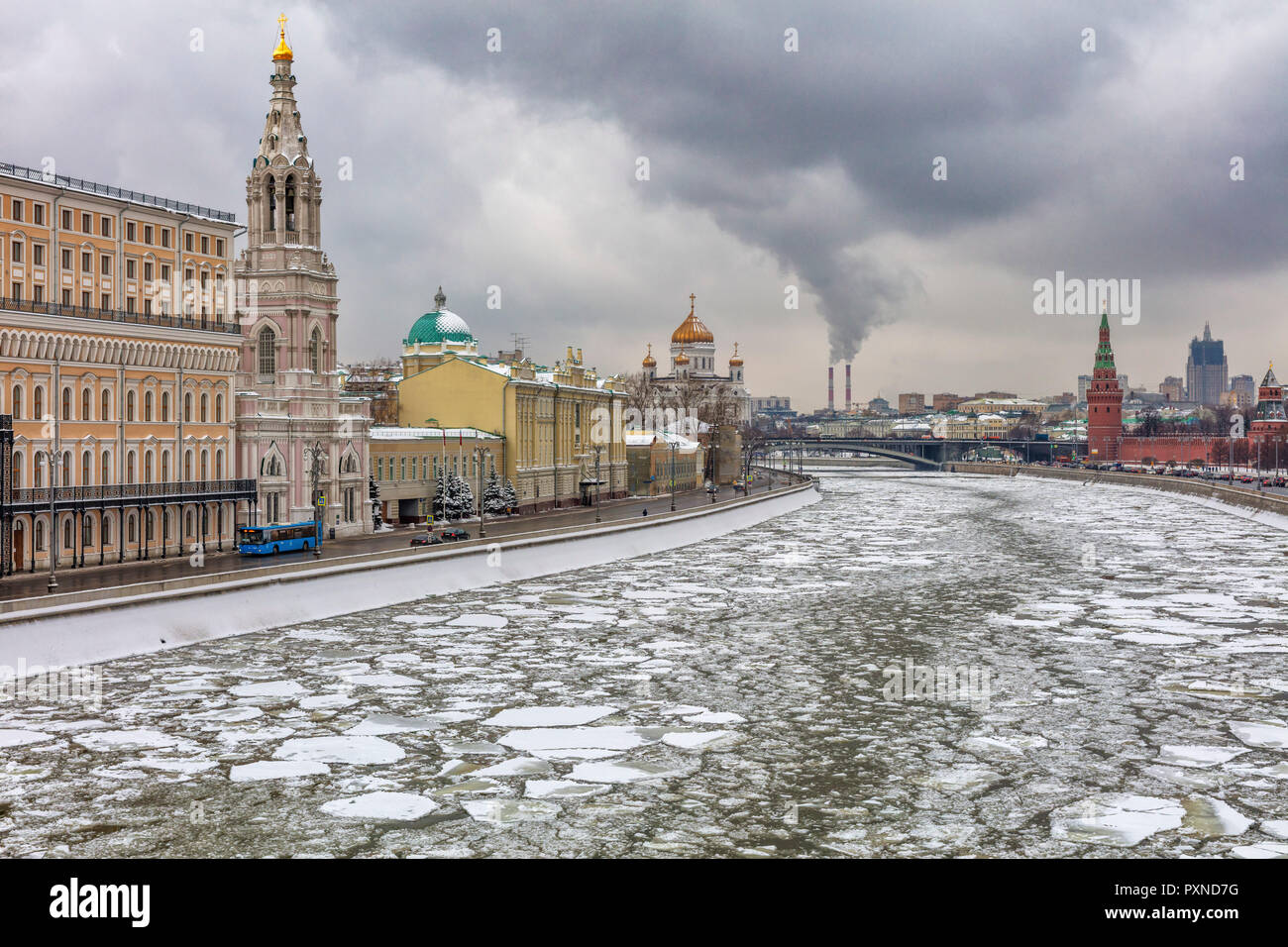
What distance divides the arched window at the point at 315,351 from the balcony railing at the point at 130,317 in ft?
15.0

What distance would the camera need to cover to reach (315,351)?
59.7m

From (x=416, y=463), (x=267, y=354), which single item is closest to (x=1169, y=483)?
(x=416, y=463)

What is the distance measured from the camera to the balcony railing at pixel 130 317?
44.6 meters

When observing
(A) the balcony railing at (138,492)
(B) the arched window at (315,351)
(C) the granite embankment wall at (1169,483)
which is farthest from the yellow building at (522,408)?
(C) the granite embankment wall at (1169,483)

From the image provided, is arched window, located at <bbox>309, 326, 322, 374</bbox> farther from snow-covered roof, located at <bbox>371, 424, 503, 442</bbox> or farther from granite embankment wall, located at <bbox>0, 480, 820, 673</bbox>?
granite embankment wall, located at <bbox>0, 480, 820, 673</bbox>

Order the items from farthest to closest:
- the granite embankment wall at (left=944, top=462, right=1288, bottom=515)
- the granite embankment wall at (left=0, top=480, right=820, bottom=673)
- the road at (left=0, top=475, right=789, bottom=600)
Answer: the granite embankment wall at (left=944, top=462, right=1288, bottom=515)
the road at (left=0, top=475, right=789, bottom=600)
the granite embankment wall at (left=0, top=480, right=820, bottom=673)

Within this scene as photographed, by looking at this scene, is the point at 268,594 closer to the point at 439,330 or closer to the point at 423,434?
the point at 423,434

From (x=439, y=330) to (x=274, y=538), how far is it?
41.4 m

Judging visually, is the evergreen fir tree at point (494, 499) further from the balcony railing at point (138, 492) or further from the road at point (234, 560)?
the balcony railing at point (138, 492)

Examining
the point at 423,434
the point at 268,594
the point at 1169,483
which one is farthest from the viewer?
the point at 1169,483

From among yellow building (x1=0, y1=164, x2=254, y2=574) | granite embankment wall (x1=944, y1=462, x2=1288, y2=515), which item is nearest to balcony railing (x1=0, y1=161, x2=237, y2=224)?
yellow building (x1=0, y1=164, x2=254, y2=574)

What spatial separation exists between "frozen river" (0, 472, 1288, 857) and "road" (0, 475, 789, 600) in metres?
6.98

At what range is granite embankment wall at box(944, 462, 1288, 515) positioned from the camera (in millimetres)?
87688

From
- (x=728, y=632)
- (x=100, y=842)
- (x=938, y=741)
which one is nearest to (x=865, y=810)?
(x=938, y=741)
